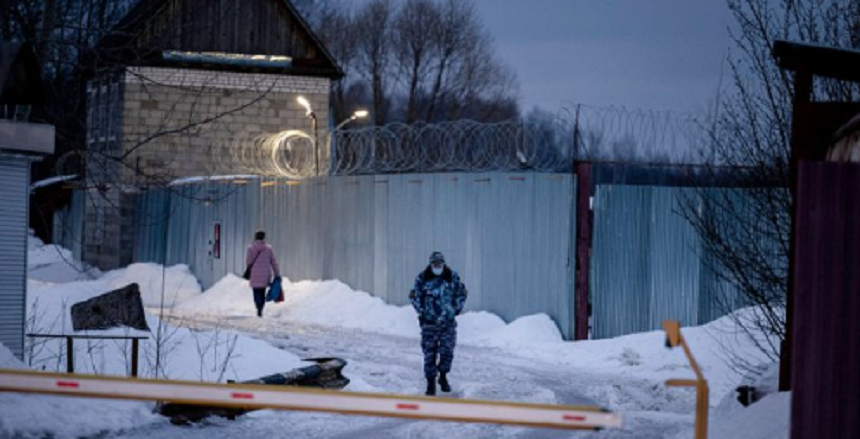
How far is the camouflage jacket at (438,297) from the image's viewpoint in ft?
45.3

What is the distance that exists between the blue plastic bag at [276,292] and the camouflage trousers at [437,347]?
919 cm

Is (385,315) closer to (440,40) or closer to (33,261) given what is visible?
(33,261)

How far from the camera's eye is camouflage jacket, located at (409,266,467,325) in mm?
13797

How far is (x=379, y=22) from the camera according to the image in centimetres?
6016

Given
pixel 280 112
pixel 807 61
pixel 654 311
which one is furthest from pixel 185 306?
pixel 807 61

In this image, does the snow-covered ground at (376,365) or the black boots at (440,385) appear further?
the black boots at (440,385)

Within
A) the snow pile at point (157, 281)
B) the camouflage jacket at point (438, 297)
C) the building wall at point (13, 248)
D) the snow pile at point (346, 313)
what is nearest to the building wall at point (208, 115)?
the snow pile at point (157, 281)

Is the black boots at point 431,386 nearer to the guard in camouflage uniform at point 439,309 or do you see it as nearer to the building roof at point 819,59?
the guard in camouflage uniform at point 439,309

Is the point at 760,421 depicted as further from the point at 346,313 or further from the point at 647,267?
the point at 346,313

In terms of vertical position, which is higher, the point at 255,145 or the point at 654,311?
the point at 255,145

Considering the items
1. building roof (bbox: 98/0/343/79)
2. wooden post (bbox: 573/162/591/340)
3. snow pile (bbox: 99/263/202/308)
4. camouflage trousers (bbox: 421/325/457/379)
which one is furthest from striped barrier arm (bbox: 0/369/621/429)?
building roof (bbox: 98/0/343/79)

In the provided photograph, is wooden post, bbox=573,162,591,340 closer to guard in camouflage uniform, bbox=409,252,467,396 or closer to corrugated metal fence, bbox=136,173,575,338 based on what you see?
corrugated metal fence, bbox=136,173,575,338

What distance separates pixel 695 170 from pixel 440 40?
141 feet

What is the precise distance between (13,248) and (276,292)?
10.0 meters
